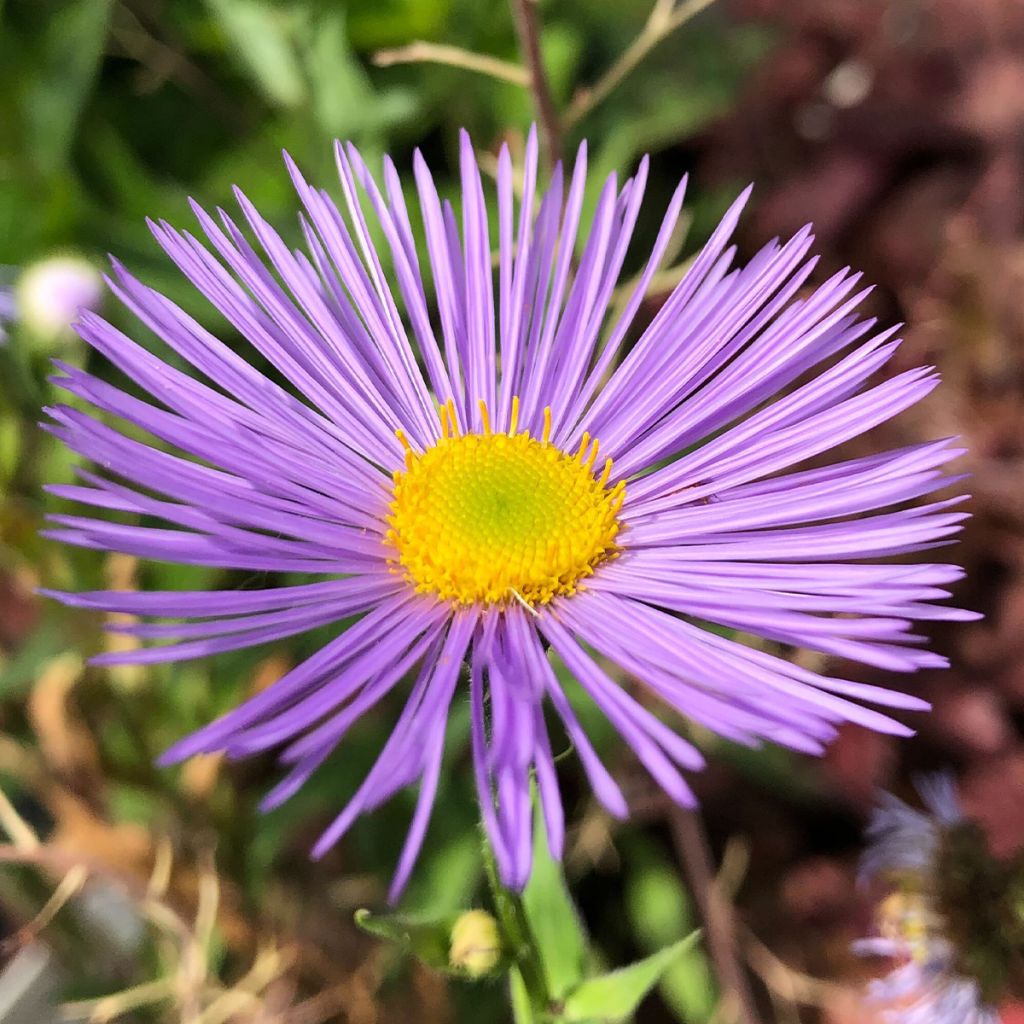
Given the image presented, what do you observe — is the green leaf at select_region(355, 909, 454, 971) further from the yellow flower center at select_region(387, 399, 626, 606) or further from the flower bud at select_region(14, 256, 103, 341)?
the flower bud at select_region(14, 256, 103, 341)

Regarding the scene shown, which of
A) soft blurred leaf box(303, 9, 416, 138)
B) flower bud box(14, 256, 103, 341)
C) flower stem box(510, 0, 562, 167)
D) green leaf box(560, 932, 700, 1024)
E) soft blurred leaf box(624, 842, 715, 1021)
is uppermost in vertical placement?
soft blurred leaf box(303, 9, 416, 138)

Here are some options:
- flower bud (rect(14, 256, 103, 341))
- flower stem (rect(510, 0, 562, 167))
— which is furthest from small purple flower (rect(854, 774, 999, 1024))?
flower bud (rect(14, 256, 103, 341))

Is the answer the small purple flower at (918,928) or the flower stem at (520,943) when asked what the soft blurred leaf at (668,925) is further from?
the flower stem at (520,943)

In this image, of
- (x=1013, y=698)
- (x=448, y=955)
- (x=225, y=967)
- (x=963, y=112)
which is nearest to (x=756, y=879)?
(x=1013, y=698)

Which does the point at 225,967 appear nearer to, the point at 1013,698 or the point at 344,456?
the point at 344,456

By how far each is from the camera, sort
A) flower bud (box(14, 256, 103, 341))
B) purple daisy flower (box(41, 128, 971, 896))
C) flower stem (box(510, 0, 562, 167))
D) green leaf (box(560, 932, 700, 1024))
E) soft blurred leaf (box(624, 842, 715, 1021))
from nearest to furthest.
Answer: purple daisy flower (box(41, 128, 971, 896))
green leaf (box(560, 932, 700, 1024))
flower stem (box(510, 0, 562, 167))
flower bud (box(14, 256, 103, 341))
soft blurred leaf (box(624, 842, 715, 1021))

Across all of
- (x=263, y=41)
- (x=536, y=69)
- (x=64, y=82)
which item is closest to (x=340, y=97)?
(x=263, y=41)

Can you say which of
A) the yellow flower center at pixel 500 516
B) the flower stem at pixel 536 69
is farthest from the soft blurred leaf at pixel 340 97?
the yellow flower center at pixel 500 516
